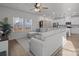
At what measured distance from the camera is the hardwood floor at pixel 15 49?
209 centimetres

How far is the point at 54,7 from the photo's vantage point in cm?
210

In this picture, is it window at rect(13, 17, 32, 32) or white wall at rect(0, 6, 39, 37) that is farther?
window at rect(13, 17, 32, 32)

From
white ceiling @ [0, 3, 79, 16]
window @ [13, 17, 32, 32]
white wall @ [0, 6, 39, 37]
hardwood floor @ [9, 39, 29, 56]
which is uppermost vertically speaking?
white ceiling @ [0, 3, 79, 16]

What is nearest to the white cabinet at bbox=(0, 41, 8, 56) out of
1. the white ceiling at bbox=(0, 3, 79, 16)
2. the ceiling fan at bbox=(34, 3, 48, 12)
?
the white ceiling at bbox=(0, 3, 79, 16)

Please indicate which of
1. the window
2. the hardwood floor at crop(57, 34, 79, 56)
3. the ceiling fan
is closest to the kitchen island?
the hardwood floor at crop(57, 34, 79, 56)

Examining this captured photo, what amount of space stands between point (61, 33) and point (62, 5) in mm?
555

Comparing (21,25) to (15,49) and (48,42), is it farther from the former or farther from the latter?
(48,42)

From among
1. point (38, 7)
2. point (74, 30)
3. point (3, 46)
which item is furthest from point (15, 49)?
point (74, 30)

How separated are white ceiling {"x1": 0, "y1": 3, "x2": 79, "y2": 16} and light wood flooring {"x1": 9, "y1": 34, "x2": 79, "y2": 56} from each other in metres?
0.50

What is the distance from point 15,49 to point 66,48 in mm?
1011

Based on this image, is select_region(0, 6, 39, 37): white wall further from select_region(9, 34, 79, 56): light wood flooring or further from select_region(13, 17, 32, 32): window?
select_region(9, 34, 79, 56): light wood flooring

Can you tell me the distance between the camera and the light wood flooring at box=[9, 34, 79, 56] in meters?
2.08

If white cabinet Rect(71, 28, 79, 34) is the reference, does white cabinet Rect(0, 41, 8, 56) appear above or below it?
below

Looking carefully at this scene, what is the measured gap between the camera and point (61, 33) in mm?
2146
